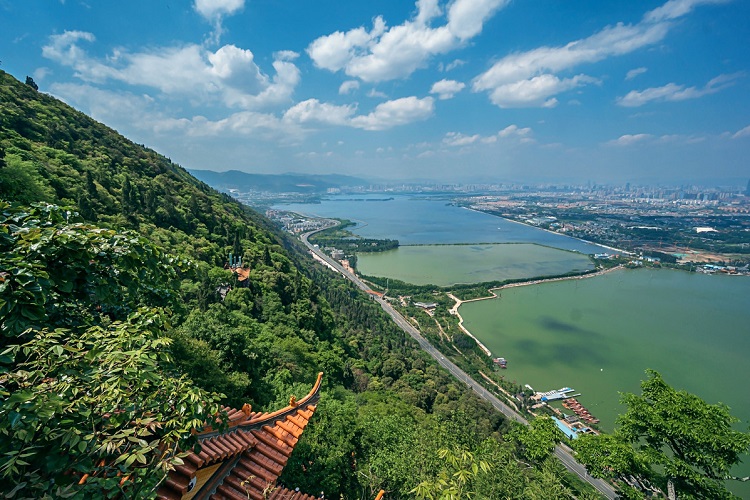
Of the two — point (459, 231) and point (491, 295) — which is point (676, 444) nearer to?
point (491, 295)

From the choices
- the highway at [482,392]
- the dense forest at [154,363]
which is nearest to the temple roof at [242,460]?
the dense forest at [154,363]

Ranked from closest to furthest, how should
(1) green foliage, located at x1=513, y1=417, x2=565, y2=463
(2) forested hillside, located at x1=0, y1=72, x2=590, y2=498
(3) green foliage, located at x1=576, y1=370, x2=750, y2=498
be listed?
(2) forested hillside, located at x1=0, y1=72, x2=590, y2=498 → (3) green foliage, located at x1=576, y1=370, x2=750, y2=498 → (1) green foliage, located at x1=513, y1=417, x2=565, y2=463

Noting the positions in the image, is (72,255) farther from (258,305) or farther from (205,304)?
(258,305)

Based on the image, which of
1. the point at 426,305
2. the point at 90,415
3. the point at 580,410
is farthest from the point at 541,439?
the point at 426,305

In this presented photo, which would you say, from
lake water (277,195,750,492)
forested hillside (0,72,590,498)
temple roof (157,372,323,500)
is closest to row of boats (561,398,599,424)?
lake water (277,195,750,492)

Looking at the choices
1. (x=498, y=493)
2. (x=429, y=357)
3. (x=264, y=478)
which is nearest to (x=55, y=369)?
(x=264, y=478)

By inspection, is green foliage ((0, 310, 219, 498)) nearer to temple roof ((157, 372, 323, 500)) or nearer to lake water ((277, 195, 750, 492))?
temple roof ((157, 372, 323, 500))
